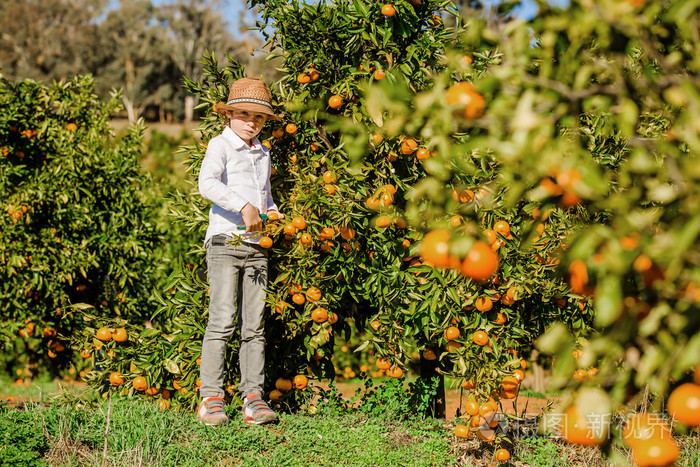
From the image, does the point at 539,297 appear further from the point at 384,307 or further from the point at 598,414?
the point at 598,414

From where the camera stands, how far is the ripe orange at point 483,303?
281 centimetres

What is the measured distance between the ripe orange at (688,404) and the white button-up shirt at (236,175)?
7.38 ft

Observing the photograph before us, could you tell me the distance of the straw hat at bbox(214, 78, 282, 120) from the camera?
306 centimetres

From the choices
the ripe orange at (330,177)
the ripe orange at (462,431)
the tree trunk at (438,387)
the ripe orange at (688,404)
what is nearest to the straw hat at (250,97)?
the ripe orange at (330,177)

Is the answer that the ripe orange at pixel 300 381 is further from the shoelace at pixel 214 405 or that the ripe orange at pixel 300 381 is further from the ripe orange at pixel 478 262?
the ripe orange at pixel 478 262

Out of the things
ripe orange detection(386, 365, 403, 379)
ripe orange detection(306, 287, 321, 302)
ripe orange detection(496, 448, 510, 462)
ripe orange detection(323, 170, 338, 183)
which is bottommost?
ripe orange detection(496, 448, 510, 462)

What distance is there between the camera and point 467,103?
47.0 inches

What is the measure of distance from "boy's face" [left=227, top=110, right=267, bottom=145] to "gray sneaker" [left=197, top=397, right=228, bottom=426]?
1422mm

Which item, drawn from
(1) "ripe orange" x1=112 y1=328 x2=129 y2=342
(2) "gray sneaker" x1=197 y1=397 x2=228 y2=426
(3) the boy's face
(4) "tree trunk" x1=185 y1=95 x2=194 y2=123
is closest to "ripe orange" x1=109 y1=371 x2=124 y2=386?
(1) "ripe orange" x1=112 y1=328 x2=129 y2=342

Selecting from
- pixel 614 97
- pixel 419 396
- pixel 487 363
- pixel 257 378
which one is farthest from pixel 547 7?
pixel 419 396

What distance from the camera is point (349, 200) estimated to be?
2938 mm

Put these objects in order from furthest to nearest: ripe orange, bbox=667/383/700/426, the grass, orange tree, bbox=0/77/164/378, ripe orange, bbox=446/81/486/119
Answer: orange tree, bbox=0/77/164/378 < the grass < ripe orange, bbox=446/81/486/119 < ripe orange, bbox=667/383/700/426

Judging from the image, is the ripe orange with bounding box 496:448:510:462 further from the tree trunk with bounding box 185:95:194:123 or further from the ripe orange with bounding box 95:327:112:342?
the tree trunk with bounding box 185:95:194:123

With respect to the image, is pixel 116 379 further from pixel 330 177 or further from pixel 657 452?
pixel 657 452
